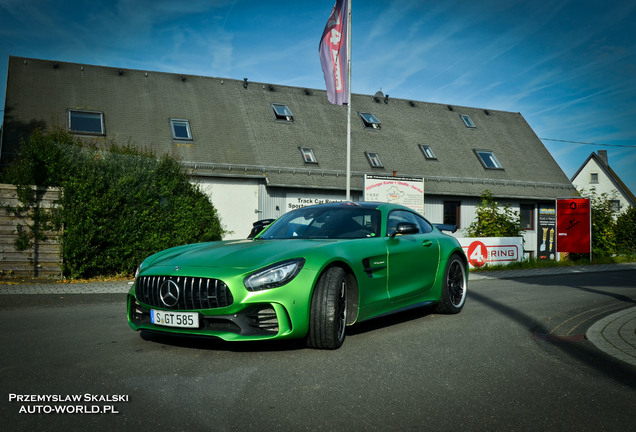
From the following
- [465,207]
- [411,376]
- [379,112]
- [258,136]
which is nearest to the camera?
[411,376]

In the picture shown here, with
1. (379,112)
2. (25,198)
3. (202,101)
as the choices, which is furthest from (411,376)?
(379,112)

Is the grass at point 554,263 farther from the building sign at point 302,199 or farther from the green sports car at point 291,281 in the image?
the green sports car at point 291,281

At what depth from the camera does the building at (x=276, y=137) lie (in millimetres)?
→ 21469

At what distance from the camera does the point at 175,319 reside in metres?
4.69

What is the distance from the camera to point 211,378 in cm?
407

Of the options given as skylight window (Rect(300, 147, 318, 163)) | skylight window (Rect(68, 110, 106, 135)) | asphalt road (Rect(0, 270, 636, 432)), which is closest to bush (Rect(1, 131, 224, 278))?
asphalt road (Rect(0, 270, 636, 432))

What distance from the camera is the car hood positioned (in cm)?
486

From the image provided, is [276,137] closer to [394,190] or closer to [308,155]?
[308,155]

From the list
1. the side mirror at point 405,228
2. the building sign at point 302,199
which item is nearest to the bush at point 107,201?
the side mirror at point 405,228

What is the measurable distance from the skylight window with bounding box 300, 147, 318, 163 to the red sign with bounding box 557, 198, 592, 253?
31.9 ft

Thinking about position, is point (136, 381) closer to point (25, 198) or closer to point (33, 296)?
point (33, 296)

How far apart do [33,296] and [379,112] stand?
73.7ft

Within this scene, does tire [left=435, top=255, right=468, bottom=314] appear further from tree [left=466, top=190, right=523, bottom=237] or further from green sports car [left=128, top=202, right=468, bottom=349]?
tree [left=466, top=190, right=523, bottom=237]

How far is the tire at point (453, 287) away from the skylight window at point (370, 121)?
20.5 metres
